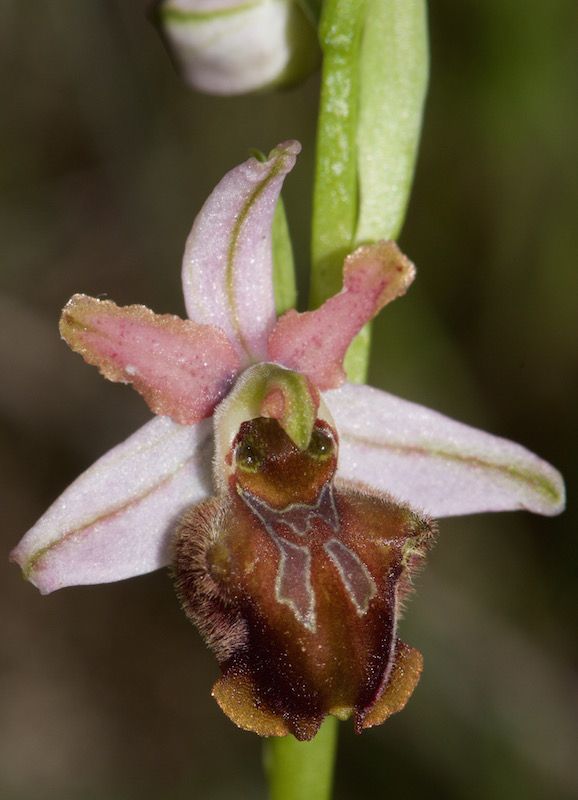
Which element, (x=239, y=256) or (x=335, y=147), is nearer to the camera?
(x=239, y=256)

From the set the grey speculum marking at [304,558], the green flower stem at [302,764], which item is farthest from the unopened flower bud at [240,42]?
the green flower stem at [302,764]

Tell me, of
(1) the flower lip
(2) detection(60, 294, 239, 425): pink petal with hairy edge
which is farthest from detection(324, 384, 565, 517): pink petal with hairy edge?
(2) detection(60, 294, 239, 425): pink petal with hairy edge

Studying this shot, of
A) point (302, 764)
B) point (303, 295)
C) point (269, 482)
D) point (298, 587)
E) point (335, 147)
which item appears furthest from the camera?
point (303, 295)

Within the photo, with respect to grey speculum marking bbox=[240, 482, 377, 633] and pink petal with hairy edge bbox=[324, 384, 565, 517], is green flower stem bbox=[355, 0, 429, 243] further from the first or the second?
grey speculum marking bbox=[240, 482, 377, 633]

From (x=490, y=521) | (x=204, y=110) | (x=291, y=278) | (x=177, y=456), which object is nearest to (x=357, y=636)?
(x=177, y=456)

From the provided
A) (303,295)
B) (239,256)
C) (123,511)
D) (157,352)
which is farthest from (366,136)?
(303,295)

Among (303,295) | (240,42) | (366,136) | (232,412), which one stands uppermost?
(240,42)

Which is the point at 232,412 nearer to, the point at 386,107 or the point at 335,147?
the point at 335,147

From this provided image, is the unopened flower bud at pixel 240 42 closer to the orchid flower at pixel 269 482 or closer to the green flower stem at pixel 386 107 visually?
the green flower stem at pixel 386 107
